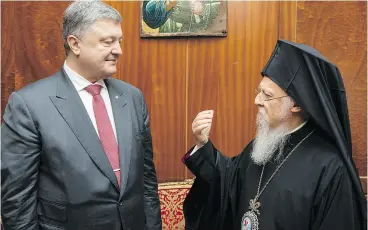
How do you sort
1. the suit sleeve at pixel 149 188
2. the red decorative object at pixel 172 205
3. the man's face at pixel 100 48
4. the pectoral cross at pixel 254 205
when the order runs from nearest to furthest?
the man's face at pixel 100 48 → the pectoral cross at pixel 254 205 → the suit sleeve at pixel 149 188 → the red decorative object at pixel 172 205

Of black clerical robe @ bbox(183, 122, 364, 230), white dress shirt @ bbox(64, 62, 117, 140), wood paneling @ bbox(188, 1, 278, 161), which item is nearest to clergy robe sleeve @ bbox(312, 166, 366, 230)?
black clerical robe @ bbox(183, 122, 364, 230)

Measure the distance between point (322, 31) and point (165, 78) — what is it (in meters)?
1.29

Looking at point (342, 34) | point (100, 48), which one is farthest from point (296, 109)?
point (342, 34)

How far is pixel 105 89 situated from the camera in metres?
2.68

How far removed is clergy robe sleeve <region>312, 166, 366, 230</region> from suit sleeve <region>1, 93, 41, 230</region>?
4.62ft

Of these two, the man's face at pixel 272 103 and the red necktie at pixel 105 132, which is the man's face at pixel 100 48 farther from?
the man's face at pixel 272 103

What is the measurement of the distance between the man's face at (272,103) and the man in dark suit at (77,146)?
0.70 metres

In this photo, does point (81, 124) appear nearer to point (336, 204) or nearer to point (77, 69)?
point (77, 69)

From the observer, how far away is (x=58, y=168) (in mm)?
2371

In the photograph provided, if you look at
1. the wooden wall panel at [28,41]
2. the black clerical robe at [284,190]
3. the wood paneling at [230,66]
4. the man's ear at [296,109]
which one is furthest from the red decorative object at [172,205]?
the man's ear at [296,109]

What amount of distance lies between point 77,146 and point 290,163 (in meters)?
1.13

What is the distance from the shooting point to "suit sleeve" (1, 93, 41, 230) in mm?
2326

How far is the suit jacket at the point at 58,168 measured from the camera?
234 centimetres

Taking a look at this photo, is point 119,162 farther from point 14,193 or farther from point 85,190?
point 14,193
